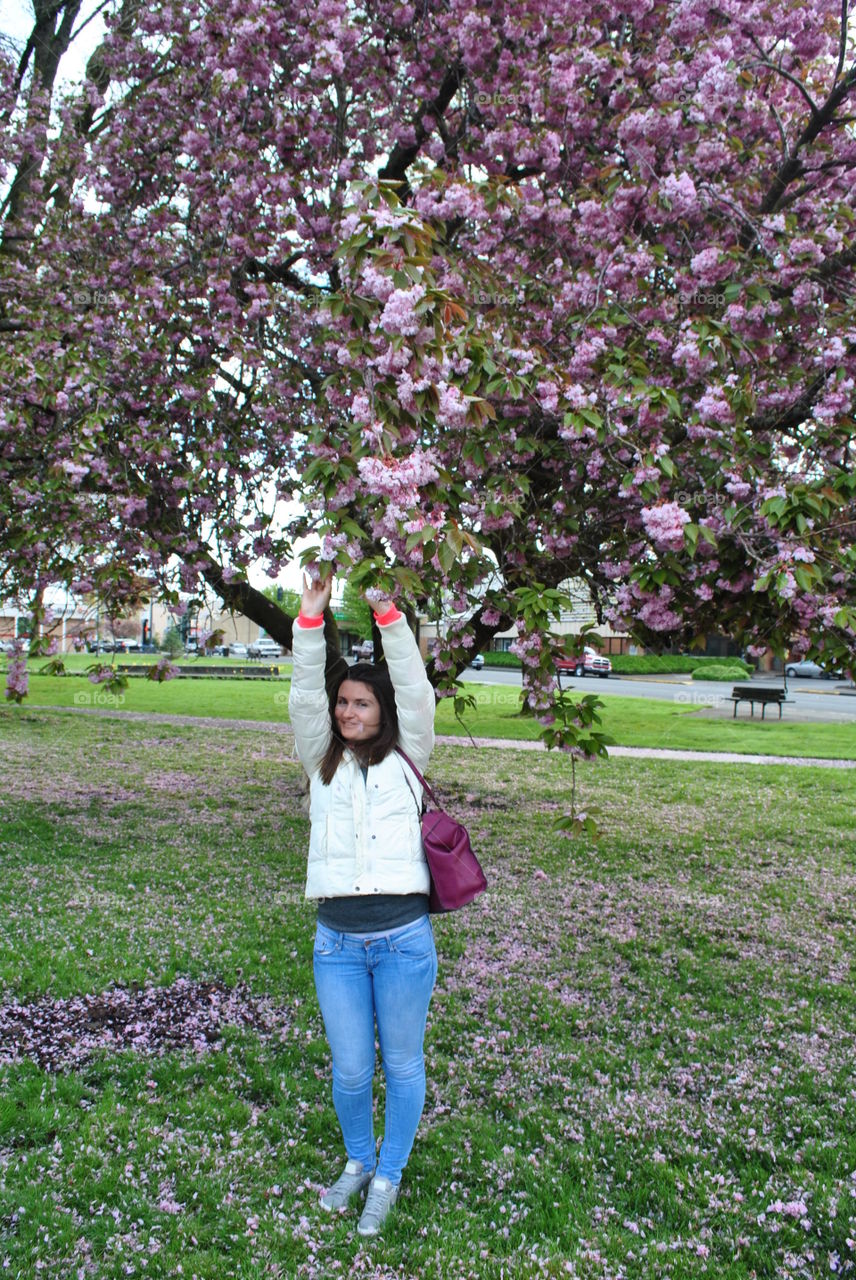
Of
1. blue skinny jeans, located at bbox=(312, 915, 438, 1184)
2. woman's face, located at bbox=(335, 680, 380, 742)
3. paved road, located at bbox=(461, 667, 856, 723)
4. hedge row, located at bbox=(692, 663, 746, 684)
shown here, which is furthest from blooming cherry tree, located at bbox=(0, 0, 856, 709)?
hedge row, located at bbox=(692, 663, 746, 684)

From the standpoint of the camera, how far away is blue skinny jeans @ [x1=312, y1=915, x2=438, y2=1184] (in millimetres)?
2539

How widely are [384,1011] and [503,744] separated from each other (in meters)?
13.0

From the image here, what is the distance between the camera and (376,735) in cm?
273

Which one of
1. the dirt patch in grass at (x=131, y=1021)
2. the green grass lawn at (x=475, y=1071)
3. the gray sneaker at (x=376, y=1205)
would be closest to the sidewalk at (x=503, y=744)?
the green grass lawn at (x=475, y=1071)

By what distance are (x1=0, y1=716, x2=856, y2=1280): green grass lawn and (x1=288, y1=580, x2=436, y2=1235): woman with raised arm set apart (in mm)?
307

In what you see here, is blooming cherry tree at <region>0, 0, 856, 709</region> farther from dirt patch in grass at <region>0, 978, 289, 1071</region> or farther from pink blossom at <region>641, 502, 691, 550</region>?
dirt patch in grass at <region>0, 978, 289, 1071</region>

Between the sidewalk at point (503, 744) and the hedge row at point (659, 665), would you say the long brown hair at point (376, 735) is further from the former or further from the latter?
the hedge row at point (659, 665)

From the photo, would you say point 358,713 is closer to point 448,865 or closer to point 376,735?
point 376,735

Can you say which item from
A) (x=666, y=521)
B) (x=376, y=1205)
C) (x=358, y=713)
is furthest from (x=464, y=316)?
(x=376, y=1205)

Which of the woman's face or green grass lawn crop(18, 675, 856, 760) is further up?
the woman's face

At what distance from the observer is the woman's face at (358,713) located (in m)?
2.71

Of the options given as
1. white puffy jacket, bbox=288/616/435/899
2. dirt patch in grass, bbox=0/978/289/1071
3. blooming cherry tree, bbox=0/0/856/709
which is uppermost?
blooming cherry tree, bbox=0/0/856/709

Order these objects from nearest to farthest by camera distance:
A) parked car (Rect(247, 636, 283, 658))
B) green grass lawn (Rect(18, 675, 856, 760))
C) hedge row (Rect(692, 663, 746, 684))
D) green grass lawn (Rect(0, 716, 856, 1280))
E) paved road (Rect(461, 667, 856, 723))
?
green grass lawn (Rect(0, 716, 856, 1280)) < green grass lawn (Rect(18, 675, 856, 760)) < paved road (Rect(461, 667, 856, 723)) < hedge row (Rect(692, 663, 746, 684)) < parked car (Rect(247, 636, 283, 658))

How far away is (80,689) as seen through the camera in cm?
2611
